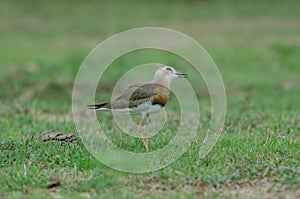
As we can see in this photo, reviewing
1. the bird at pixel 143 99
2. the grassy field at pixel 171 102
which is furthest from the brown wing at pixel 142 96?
the grassy field at pixel 171 102

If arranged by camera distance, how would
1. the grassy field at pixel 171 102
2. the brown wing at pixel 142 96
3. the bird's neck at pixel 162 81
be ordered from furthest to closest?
the bird's neck at pixel 162 81, the brown wing at pixel 142 96, the grassy field at pixel 171 102

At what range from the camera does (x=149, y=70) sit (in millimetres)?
13008

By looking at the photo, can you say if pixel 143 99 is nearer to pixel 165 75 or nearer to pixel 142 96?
pixel 142 96

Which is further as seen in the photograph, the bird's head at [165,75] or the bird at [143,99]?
the bird's head at [165,75]

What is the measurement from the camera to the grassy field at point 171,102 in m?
5.15

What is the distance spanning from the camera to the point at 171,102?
1082 centimetres

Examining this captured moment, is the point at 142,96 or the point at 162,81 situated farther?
the point at 162,81

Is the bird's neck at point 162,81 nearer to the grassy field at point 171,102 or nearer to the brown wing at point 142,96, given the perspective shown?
the brown wing at point 142,96

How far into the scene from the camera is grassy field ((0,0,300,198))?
5.15m

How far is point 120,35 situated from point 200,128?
9.41 m

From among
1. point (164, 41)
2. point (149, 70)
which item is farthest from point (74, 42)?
point (149, 70)

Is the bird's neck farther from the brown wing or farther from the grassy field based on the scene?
the grassy field

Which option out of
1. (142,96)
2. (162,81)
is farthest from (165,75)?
(142,96)

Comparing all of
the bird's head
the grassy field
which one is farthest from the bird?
the grassy field
